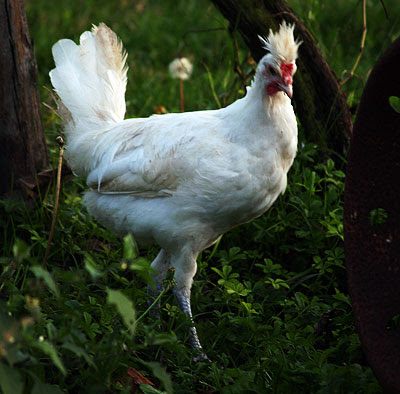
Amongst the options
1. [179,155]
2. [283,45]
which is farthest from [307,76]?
[179,155]

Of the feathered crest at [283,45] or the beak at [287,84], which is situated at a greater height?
the feathered crest at [283,45]

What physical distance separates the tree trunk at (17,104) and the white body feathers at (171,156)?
0.88 feet

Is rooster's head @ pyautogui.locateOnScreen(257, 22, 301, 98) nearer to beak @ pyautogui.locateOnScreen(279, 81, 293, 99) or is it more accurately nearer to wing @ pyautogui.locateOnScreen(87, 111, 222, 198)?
beak @ pyautogui.locateOnScreen(279, 81, 293, 99)

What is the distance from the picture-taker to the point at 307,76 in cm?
392

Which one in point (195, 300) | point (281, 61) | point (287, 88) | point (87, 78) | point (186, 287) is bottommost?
point (195, 300)

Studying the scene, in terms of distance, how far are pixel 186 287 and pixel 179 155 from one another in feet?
2.36

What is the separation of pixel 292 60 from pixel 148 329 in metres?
1.57

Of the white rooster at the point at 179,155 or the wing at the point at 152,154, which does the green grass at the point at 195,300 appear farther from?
the wing at the point at 152,154

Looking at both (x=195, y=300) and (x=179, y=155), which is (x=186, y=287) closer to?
(x=195, y=300)

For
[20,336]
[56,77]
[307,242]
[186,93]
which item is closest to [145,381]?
[20,336]

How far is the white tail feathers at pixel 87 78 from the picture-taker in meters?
3.55

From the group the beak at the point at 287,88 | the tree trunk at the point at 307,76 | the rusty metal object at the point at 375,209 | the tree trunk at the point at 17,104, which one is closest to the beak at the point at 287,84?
the beak at the point at 287,88

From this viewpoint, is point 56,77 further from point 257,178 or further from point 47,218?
point 257,178

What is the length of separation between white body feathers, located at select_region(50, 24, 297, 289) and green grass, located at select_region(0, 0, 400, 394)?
1.16ft
